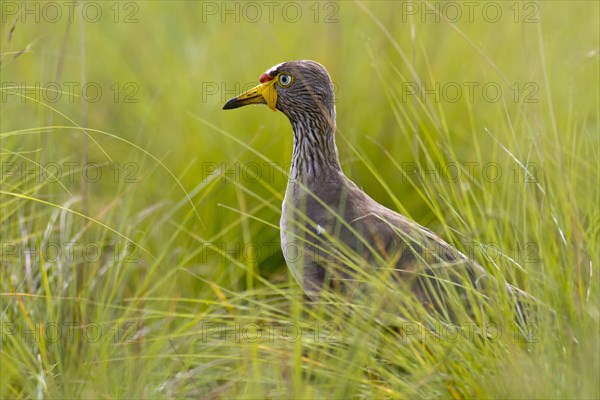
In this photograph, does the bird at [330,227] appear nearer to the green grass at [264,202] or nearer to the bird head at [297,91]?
the bird head at [297,91]

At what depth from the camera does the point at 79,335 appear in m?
3.63

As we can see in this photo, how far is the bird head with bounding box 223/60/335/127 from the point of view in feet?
13.9

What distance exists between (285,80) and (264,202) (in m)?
0.60

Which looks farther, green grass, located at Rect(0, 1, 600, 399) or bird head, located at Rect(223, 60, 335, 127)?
bird head, located at Rect(223, 60, 335, 127)

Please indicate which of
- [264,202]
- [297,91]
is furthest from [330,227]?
[297,91]

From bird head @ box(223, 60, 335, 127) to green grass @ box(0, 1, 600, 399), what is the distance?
192 millimetres

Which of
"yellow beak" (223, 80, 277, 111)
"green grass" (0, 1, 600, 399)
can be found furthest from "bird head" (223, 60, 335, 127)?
"green grass" (0, 1, 600, 399)

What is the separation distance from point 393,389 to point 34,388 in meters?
1.20

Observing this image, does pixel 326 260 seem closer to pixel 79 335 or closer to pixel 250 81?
pixel 79 335

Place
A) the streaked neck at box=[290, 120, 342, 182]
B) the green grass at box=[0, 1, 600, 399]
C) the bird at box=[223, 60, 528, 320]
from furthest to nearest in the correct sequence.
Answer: the streaked neck at box=[290, 120, 342, 182] → the bird at box=[223, 60, 528, 320] → the green grass at box=[0, 1, 600, 399]

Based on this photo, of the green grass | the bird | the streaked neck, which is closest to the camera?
the green grass

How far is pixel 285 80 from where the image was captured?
168 inches

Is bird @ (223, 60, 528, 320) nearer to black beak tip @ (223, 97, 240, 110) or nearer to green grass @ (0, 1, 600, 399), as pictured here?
black beak tip @ (223, 97, 240, 110)

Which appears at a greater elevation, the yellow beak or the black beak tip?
the yellow beak
